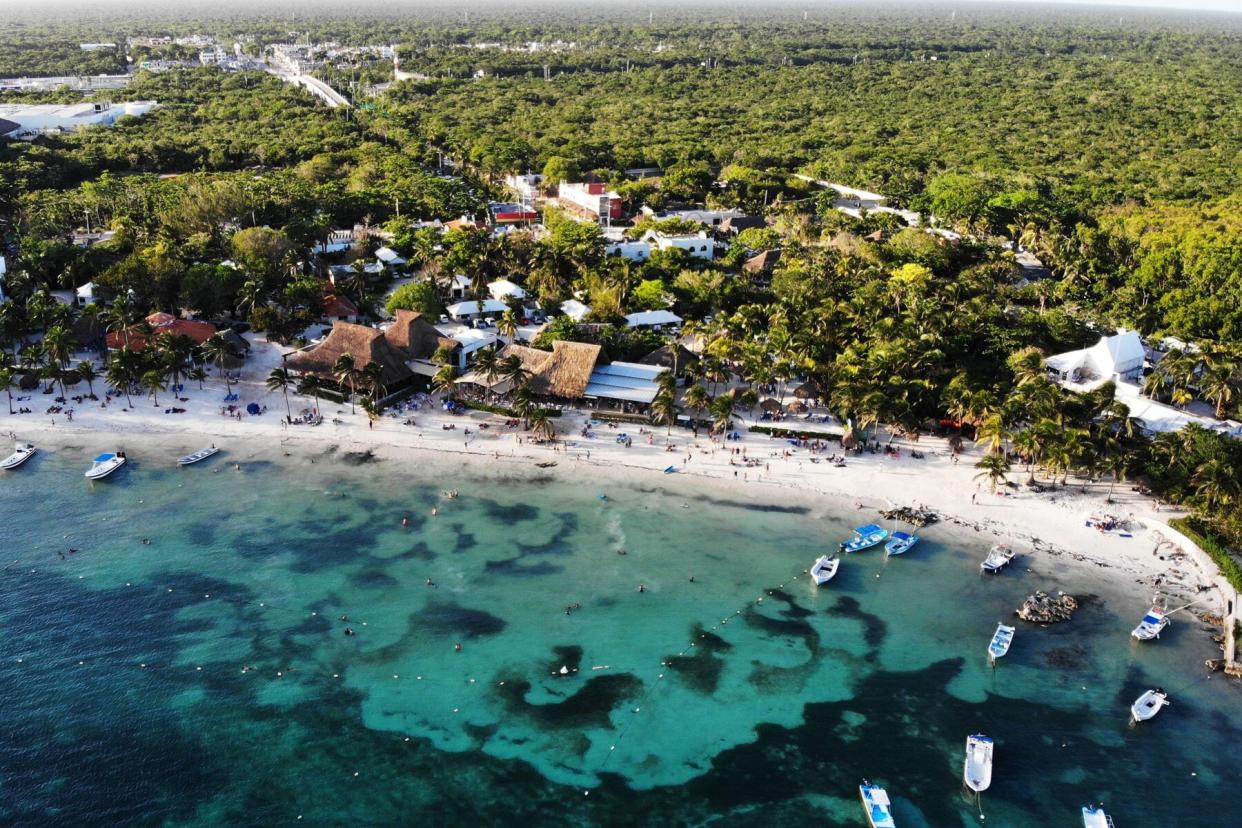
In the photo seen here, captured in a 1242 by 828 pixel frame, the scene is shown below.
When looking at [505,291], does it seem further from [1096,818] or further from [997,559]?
[1096,818]

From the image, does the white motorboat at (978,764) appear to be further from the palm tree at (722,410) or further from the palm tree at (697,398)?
the palm tree at (697,398)

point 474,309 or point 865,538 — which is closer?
point 865,538

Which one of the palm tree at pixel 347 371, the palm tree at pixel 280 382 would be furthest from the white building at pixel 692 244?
the palm tree at pixel 280 382

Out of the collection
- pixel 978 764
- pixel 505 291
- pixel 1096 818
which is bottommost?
pixel 1096 818

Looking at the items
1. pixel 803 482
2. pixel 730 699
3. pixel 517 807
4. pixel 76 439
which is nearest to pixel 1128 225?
pixel 803 482

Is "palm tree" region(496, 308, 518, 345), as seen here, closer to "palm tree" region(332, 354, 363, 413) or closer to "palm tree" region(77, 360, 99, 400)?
"palm tree" region(332, 354, 363, 413)

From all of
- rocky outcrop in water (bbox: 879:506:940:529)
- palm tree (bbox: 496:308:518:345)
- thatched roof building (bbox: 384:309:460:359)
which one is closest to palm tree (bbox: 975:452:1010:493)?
rocky outcrop in water (bbox: 879:506:940:529)

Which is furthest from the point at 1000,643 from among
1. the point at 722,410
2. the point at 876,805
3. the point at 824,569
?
the point at 722,410
